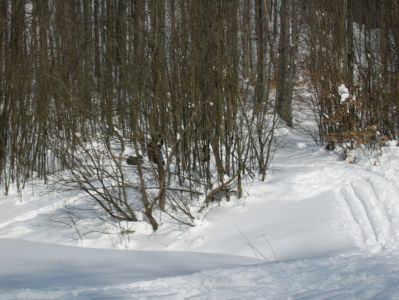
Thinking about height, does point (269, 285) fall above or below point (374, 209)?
below

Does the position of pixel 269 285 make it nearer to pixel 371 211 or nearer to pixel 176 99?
pixel 371 211

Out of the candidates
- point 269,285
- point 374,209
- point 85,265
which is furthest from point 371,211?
point 85,265

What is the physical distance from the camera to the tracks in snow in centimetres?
604

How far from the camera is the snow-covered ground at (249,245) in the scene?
3984 millimetres

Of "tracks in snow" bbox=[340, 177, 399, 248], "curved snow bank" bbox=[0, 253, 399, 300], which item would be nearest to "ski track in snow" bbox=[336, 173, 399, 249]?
"tracks in snow" bbox=[340, 177, 399, 248]

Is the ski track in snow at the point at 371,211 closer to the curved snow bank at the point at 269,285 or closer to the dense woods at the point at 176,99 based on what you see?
the curved snow bank at the point at 269,285

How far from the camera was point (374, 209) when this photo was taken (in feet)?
22.7

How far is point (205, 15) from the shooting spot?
777 cm

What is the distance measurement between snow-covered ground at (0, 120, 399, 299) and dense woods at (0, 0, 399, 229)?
0.44m

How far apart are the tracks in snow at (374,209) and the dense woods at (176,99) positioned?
1.52 m

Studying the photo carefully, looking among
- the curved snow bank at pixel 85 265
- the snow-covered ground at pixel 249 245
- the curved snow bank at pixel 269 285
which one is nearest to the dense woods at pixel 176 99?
the snow-covered ground at pixel 249 245

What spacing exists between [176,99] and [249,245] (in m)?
2.46

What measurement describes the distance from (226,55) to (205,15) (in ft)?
2.13

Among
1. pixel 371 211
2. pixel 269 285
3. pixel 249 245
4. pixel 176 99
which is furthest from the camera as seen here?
pixel 176 99
